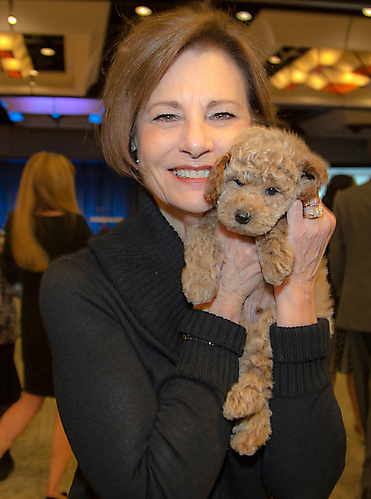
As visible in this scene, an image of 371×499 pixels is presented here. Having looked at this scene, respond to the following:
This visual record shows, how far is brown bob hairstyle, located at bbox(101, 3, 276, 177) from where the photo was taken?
1.32 metres

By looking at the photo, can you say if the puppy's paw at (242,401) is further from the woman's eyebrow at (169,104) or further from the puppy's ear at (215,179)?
the woman's eyebrow at (169,104)

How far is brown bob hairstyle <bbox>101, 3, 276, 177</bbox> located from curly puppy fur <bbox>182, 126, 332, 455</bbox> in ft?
0.91

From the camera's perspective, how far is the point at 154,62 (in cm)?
130

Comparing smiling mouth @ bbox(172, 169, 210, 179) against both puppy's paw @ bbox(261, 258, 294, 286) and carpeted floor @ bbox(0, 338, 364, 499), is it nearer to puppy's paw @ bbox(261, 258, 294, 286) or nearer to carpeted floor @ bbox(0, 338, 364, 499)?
puppy's paw @ bbox(261, 258, 294, 286)

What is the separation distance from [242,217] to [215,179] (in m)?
0.16

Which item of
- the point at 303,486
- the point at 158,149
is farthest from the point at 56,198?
the point at 303,486

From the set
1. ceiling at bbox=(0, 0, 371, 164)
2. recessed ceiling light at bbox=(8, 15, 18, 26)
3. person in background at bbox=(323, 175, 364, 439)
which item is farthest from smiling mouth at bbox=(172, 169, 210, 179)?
recessed ceiling light at bbox=(8, 15, 18, 26)

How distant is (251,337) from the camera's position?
142cm

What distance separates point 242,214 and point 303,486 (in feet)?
2.85

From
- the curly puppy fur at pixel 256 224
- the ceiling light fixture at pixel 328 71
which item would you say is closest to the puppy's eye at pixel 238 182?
the curly puppy fur at pixel 256 224

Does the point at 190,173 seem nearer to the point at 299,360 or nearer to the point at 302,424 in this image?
the point at 299,360

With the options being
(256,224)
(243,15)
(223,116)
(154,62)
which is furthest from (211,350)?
(243,15)

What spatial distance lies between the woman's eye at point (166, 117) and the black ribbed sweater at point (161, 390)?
47cm

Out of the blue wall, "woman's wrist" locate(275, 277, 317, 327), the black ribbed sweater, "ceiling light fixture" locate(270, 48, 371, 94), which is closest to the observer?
the black ribbed sweater
